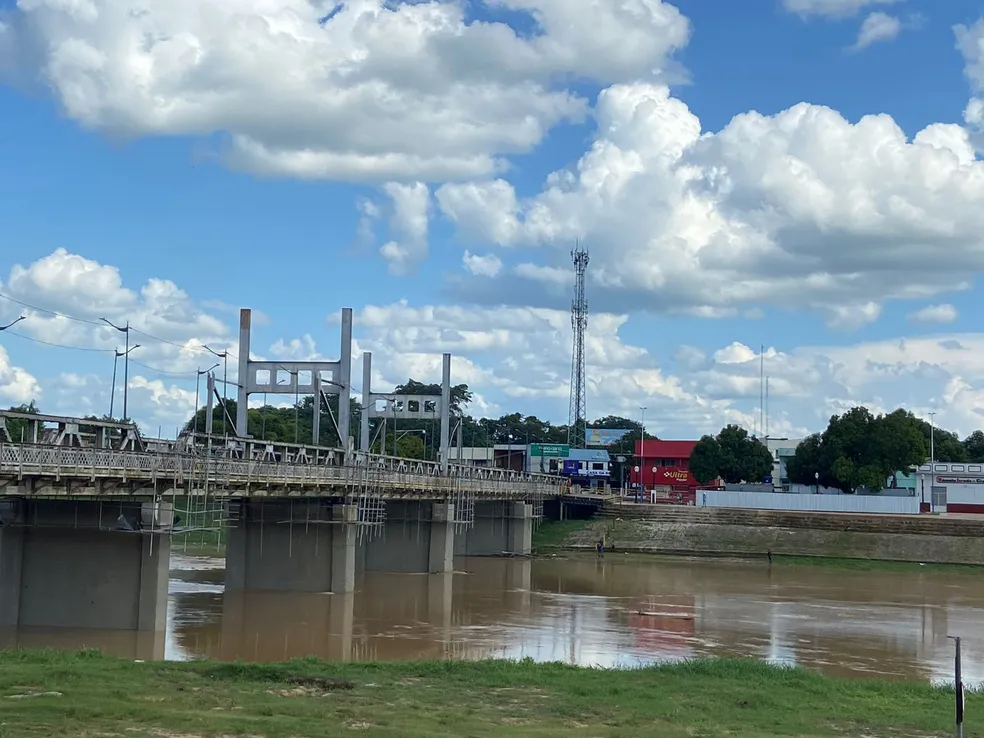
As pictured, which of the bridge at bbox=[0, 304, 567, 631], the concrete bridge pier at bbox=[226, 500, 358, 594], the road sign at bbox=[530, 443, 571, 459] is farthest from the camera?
the road sign at bbox=[530, 443, 571, 459]

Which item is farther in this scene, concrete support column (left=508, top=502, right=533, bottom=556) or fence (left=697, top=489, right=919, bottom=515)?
fence (left=697, top=489, right=919, bottom=515)

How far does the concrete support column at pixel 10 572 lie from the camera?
137ft

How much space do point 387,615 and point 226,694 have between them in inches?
1111

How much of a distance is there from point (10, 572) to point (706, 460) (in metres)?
91.8

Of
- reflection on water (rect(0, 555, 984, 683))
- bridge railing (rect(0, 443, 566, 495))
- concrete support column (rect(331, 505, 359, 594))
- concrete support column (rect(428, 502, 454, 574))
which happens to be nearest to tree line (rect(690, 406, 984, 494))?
reflection on water (rect(0, 555, 984, 683))

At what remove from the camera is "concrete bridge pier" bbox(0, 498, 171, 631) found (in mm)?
41375

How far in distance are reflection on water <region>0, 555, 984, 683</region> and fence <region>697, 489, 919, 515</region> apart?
87.6 ft

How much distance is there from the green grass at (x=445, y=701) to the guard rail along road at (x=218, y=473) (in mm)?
5748

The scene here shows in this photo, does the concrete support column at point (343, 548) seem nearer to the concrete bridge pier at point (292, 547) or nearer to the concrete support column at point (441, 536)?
the concrete bridge pier at point (292, 547)

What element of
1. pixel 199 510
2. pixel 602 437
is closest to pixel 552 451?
pixel 602 437

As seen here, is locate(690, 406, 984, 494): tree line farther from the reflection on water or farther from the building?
the reflection on water

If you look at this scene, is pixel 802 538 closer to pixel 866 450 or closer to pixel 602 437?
pixel 866 450

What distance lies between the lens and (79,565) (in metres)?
41.9

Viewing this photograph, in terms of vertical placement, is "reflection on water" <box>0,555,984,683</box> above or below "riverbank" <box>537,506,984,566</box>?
below
